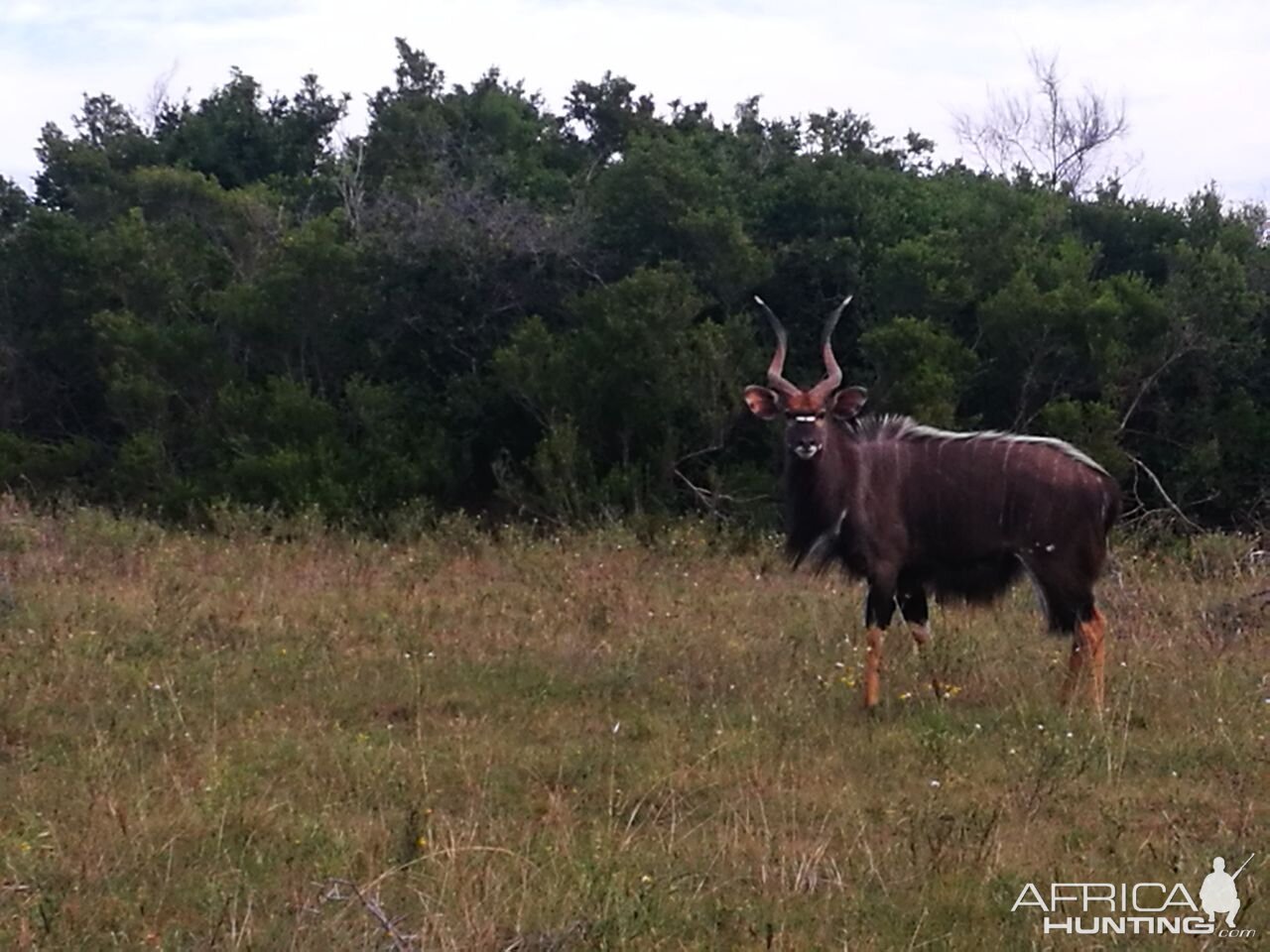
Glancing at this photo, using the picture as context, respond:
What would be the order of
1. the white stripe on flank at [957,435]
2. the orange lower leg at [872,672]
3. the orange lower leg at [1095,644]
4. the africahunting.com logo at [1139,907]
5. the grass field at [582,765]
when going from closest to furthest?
the africahunting.com logo at [1139,907], the grass field at [582,765], the orange lower leg at [872,672], the orange lower leg at [1095,644], the white stripe on flank at [957,435]

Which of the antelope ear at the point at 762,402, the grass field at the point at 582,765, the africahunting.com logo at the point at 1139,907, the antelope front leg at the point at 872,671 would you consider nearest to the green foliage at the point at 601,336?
the grass field at the point at 582,765

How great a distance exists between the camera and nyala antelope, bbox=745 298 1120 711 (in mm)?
8211

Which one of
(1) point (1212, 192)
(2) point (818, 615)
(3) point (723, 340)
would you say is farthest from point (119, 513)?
(1) point (1212, 192)

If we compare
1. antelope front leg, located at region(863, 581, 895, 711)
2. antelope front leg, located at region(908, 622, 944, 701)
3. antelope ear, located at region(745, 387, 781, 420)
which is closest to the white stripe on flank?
antelope ear, located at region(745, 387, 781, 420)

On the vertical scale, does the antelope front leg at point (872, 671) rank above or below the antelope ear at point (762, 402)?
below

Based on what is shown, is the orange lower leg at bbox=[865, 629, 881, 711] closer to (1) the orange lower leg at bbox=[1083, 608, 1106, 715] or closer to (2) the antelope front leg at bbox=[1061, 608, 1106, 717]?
(2) the antelope front leg at bbox=[1061, 608, 1106, 717]

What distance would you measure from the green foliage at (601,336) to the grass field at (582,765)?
535cm

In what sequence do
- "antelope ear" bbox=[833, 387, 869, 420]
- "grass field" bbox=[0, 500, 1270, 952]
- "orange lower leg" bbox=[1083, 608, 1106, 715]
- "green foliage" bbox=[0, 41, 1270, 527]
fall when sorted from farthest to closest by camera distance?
"green foliage" bbox=[0, 41, 1270, 527], "antelope ear" bbox=[833, 387, 869, 420], "orange lower leg" bbox=[1083, 608, 1106, 715], "grass field" bbox=[0, 500, 1270, 952]

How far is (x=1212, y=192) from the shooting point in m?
19.5

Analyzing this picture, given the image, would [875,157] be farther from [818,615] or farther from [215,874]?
[215,874]

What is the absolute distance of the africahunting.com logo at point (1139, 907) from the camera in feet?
15.2

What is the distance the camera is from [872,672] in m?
7.71

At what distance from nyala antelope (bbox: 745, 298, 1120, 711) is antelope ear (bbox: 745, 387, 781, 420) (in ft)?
0.46

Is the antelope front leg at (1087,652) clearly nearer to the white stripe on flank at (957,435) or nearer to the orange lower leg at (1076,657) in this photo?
the orange lower leg at (1076,657)
